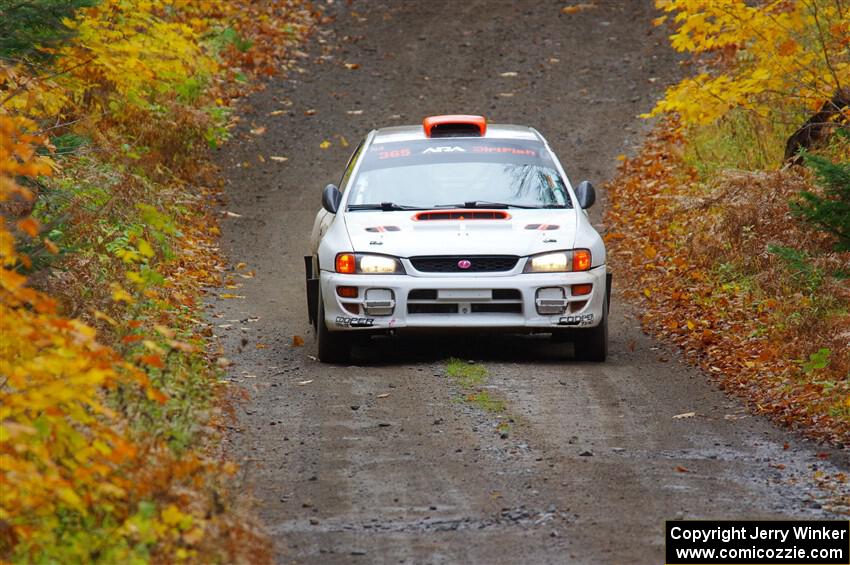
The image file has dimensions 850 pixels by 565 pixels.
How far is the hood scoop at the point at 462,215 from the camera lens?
10.5 m

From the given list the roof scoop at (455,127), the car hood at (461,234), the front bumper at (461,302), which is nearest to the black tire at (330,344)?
the front bumper at (461,302)

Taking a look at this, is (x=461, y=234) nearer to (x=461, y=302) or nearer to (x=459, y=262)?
(x=459, y=262)

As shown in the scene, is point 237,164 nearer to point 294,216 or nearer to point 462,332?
point 294,216

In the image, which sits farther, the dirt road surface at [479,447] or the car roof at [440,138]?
the car roof at [440,138]

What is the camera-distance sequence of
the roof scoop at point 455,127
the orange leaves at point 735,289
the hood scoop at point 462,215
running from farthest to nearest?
the roof scoop at point 455,127 → the hood scoop at point 462,215 → the orange leaves at point 735,289

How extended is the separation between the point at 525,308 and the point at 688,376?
1430mm

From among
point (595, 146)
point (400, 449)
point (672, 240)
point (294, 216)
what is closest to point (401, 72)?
point (595, 146)

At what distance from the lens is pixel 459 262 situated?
10.0m

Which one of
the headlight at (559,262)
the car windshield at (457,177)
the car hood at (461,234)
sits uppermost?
the car windshield at (457,177)

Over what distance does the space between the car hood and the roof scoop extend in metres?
1.46

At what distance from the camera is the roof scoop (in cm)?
1183

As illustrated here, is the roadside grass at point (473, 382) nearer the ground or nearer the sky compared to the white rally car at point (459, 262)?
nearer the ground

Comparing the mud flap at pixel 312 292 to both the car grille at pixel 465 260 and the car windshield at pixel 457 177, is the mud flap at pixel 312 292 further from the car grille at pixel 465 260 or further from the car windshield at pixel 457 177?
the car grille at pixel 465 260

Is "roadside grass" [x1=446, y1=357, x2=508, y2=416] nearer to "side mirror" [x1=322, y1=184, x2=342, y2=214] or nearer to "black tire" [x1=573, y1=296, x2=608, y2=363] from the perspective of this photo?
"black tire" [x1=573, y1=296, x2=608, y2=363]
